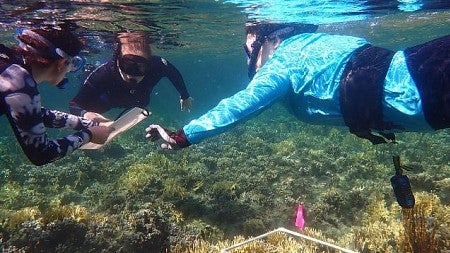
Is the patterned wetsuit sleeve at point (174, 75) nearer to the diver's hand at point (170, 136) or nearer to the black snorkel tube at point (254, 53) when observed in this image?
the black snorkel tube at point (254, 53)

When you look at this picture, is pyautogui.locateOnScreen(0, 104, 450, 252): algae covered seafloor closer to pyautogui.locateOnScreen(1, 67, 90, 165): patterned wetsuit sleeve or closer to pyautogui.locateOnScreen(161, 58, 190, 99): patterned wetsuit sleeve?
pyautogui.locateOnScreen(161, 58, 190, 99): patterned wetsuit sleeve

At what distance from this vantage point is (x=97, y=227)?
716 centimetres

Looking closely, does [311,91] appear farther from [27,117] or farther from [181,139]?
[27,117]

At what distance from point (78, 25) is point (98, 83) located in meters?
5.59

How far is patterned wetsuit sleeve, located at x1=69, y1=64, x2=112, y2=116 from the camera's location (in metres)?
8.12

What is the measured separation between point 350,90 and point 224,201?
629 cm

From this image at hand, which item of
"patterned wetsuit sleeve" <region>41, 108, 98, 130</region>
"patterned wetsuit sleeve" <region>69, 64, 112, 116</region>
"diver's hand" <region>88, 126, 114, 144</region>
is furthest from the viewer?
"patterned wetsuit sleeve" <region>69, 64, 112, 116</region>

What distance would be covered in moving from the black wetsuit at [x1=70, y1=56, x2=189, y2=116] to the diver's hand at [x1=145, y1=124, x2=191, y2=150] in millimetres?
4740

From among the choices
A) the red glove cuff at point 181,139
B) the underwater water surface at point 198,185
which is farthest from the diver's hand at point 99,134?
the underwater water surface at point 198,185

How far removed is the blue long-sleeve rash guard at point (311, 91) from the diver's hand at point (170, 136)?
74 mm

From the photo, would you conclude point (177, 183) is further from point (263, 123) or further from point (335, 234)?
point (263, 123)

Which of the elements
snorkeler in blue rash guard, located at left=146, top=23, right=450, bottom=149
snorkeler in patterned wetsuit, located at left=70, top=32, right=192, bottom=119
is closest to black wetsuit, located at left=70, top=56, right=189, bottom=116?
snorkeler in patterned wetsuit, located at left=70, top=32, right=192, bottom=119

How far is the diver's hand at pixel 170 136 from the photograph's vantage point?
360 centimetres

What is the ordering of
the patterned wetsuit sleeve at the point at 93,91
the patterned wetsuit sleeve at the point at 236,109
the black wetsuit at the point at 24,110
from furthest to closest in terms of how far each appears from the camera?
the patterned wetsuit sleeve at the point at 93,91
the patterned wetsuit sleeve at the point at 236,109
the black wetsuit at the point at 24,110
